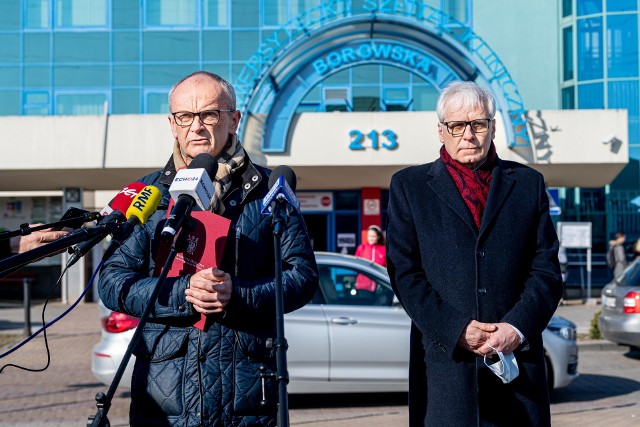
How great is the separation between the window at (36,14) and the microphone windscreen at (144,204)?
3009cm

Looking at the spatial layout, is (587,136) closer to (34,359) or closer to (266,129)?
(266,129)

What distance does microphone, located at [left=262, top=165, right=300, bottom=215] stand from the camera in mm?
3246

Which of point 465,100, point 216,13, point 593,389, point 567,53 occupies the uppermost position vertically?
point 216,13

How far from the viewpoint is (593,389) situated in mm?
11422

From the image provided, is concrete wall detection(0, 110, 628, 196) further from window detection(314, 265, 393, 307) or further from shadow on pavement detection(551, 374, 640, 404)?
window detection(314, 265, 393, 307)

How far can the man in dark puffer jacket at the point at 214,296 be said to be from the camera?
3402 mm

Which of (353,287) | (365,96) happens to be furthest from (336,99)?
(353,287)

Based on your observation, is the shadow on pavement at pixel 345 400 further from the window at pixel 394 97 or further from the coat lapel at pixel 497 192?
the window at pixel 394 97

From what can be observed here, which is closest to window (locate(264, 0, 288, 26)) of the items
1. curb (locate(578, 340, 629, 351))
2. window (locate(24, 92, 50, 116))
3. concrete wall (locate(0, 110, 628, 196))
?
window (locate(24, 92, 50, 116))

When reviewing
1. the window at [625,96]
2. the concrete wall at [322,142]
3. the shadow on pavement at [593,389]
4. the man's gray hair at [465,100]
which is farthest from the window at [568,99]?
the man's gray hair at [465,100]

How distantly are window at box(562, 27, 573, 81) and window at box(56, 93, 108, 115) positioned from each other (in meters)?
15.5

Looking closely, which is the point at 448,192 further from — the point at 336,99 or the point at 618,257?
the point at 336,99

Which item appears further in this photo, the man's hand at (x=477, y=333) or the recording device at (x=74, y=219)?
the man's hand at (x=477, y=333)

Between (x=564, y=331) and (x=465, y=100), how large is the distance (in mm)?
7095
